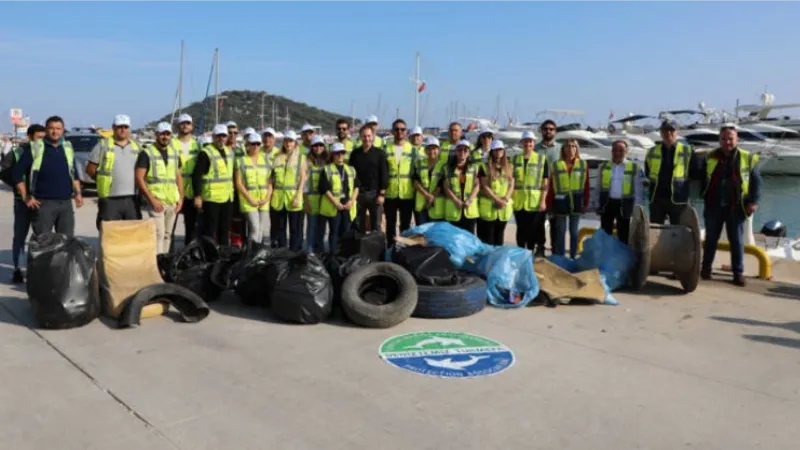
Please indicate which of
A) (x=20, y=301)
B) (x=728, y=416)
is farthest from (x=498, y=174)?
(x=20, y=301)

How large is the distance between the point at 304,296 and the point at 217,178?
265 cm

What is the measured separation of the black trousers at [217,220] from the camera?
7723 millimetres

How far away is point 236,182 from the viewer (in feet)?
26.0

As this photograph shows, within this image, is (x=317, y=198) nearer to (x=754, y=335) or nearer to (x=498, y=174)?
(x=498, y=174)

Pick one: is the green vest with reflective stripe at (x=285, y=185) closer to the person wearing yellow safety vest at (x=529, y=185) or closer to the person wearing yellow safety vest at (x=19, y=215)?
the person wearing yellow safety vest at (x=19, y=215)

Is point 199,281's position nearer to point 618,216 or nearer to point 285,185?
point 285,185

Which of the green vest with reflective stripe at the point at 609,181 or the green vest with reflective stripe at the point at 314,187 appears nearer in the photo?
the green vest with reflective stripe at the point at 609,181

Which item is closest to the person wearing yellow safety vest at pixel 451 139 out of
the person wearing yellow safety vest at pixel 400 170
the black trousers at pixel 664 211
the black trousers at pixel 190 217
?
the person wearing yellow safety vest at pixel 400 170

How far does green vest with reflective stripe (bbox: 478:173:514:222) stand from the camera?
Result: 8.07m

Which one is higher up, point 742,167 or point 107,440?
point 742,167

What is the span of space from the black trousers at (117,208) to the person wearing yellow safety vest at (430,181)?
3.53 meters

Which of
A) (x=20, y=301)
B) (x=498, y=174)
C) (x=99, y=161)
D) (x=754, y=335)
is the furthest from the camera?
(x=498, y=174)

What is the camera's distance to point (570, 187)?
27.5ft

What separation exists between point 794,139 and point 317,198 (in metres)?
48.1
